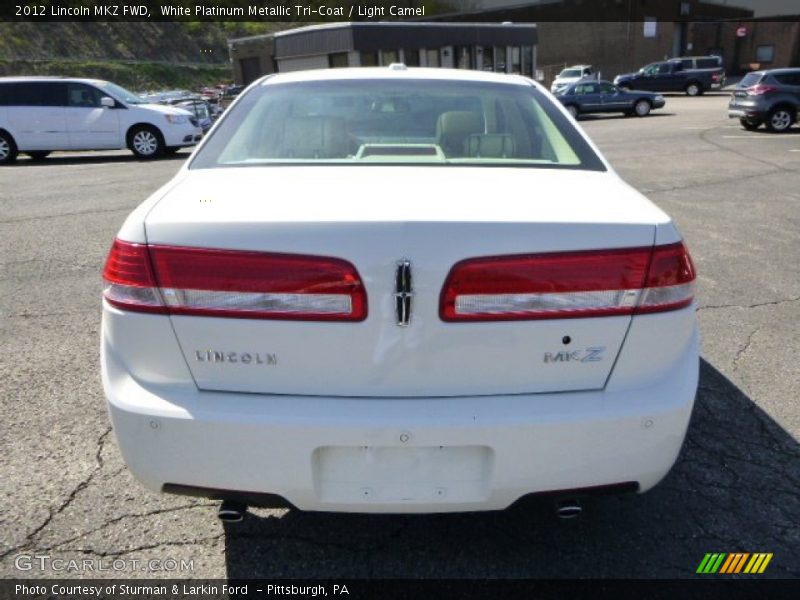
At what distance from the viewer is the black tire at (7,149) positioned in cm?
1458

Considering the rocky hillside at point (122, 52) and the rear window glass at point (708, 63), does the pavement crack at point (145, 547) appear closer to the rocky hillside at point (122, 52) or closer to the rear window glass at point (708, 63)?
the rear window glass at point (708, 63)

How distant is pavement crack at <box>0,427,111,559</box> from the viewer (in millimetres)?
2346

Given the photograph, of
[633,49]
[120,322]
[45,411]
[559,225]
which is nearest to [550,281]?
[559,225]

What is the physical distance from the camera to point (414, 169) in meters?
2.27

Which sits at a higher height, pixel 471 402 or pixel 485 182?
pixel 485 182

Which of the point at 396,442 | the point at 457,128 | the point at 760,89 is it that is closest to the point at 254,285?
the point at 396,442

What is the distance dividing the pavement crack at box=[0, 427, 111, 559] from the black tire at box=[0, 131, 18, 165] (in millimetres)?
14376

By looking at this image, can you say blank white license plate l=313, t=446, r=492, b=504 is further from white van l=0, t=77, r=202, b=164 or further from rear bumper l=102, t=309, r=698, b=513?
white van l=0, t=77, r=202, b=164

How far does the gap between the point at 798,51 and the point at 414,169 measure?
175 ft

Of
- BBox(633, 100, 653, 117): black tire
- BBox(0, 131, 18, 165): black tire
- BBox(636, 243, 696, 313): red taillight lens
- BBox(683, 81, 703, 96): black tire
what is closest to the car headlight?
BBox(0, 131, 18, 165): black tire

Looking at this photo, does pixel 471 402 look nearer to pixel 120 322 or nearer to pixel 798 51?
pixel 120 322

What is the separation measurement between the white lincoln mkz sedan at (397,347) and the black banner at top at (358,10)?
51.2 m

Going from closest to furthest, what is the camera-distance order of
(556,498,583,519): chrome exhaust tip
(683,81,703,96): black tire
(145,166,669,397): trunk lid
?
(145,166,669,397): trunk lid, (556,498,583,519): chrome exhaust tip, (683,81,703,96): black tire

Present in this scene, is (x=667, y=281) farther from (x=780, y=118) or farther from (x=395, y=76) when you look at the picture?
(x=780, y=118)
